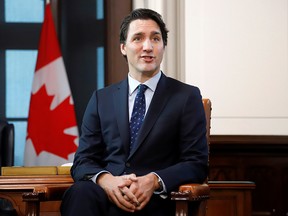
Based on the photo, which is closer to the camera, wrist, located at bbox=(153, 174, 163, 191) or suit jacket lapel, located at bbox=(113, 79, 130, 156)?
wrist, located at bbox=(153, 174, 163, 191)

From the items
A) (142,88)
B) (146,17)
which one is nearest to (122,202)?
(142,88)

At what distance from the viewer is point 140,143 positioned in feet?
10.5

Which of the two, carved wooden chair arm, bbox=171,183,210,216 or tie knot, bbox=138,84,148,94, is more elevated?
tie knot, bbox=138,84,148,94

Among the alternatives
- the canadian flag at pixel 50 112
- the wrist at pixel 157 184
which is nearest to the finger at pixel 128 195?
the wrist at pixel 157 184

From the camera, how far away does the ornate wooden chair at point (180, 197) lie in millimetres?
2932

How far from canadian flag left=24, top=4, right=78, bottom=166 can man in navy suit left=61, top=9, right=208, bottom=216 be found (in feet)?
5.87

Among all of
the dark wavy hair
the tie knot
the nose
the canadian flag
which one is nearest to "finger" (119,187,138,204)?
the tie knot

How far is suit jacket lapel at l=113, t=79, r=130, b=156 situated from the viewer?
3.25 m

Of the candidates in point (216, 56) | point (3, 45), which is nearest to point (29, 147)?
point (3, 45)

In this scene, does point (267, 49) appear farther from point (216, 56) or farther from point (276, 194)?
point (276, 194)

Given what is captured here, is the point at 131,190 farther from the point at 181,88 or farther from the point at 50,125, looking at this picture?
the point at 50,125

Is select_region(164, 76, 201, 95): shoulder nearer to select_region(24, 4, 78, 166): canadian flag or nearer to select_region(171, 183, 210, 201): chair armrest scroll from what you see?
select_region(171, 183, 210, 201): chair armrest scroll

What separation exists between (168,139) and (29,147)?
214 centimetres

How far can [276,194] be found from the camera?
16.4 feet
